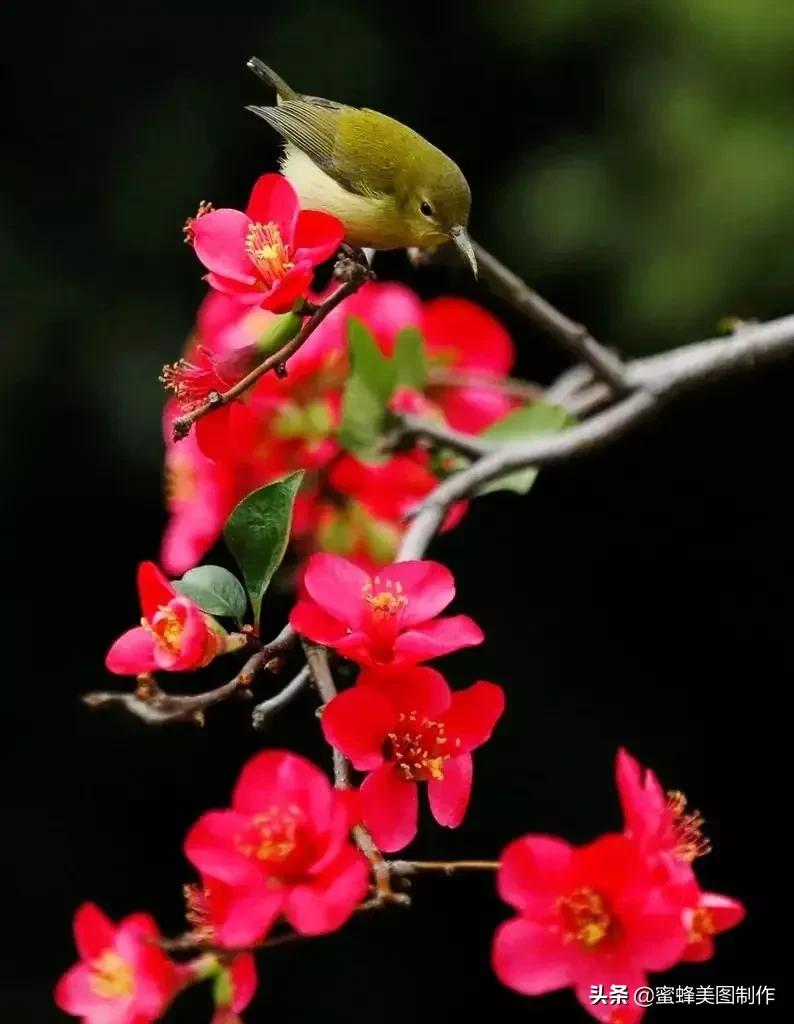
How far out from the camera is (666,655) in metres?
1.64

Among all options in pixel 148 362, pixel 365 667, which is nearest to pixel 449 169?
pixel 365 667

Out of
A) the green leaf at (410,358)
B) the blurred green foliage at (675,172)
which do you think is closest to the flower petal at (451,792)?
the green leaf at (410,358)

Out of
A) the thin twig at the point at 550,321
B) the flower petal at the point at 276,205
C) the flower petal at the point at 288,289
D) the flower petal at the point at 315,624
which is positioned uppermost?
the thin twig at the point at 550,321

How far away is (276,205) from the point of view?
0.55 meters

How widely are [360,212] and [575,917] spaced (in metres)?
0.41

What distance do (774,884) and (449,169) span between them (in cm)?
111

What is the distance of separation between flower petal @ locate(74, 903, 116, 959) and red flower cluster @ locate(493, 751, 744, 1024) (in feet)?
0.53

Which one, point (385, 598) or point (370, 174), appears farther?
point (370, 174)

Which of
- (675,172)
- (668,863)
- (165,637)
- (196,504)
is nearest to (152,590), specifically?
(165,637)

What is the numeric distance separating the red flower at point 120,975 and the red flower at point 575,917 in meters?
0.13

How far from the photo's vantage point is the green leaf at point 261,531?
22.1 inches

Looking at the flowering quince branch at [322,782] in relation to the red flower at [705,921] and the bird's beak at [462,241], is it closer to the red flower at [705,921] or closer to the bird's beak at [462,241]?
the red flower at [705,921]

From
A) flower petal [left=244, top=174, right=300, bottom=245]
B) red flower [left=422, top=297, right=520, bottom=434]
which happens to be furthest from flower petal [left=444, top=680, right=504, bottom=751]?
red flower [left=422, top=297, right=520, bottom=434]

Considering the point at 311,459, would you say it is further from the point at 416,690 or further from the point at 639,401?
the point at 416,690
